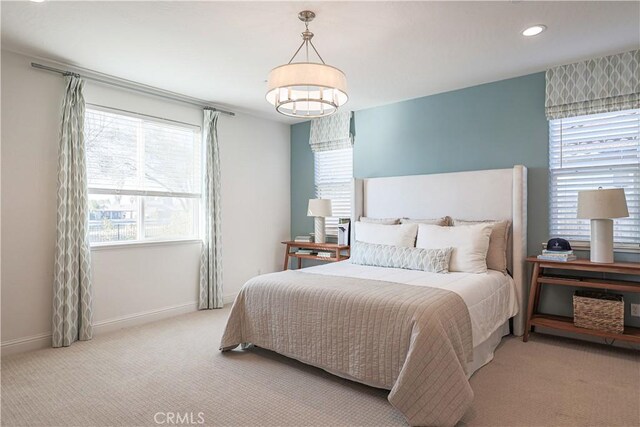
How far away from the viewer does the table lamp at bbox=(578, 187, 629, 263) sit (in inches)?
117

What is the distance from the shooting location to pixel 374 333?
234cm

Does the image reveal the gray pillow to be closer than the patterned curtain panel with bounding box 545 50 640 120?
No

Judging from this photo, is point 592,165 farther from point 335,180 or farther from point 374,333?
point 335,180

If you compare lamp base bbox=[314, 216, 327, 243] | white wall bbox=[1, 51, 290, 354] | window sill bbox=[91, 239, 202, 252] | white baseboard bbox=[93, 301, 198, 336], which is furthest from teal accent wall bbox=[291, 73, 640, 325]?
white baseboard bbox=[93, 301, 198, 336]

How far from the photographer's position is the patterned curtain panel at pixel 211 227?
4.50m

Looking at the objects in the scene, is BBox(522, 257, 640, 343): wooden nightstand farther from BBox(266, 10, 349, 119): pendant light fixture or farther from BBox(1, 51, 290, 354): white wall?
BBox(1, 51, 290, 354): white wall

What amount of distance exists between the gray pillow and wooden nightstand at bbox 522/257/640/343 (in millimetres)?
797

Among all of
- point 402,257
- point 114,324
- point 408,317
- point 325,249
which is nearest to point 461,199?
point 402,257

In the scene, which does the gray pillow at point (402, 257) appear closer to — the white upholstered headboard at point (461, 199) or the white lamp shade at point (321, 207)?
the white upholstered headboard at point (461, 199)

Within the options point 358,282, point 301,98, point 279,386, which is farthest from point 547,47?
point 279,386

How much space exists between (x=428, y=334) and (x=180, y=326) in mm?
2771

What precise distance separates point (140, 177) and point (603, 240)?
14.4 feet

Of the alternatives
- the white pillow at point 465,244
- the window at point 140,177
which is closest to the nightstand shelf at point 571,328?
the white pillow at point 465,244

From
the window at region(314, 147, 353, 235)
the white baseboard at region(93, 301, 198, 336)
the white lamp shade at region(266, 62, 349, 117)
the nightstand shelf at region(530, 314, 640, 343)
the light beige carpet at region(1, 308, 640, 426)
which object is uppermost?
the white lamp shade at region(266, 62, 349, 117)
